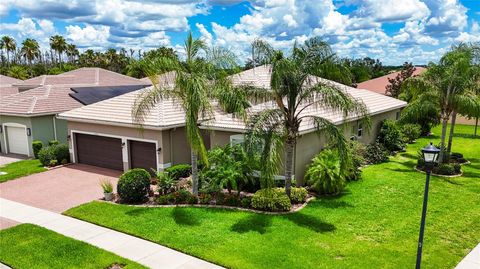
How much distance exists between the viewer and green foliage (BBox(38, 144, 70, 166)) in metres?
19.8

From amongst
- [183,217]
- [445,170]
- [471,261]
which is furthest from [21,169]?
[445,170]

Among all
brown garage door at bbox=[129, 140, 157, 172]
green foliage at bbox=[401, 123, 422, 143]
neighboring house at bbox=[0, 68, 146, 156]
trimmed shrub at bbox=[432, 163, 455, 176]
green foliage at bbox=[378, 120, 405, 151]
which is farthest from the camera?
green foliage at bbox=[401, 123, 422, 143]

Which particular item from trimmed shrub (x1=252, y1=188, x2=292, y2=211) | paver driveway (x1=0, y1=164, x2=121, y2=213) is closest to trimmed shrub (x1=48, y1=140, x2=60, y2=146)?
paver driveway (x1=0, y1=164, x2=121, y2=213)

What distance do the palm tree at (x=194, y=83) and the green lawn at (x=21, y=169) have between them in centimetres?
966

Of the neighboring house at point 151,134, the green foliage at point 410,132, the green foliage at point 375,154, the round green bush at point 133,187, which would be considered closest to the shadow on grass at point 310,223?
the neighboring house at point 151,134

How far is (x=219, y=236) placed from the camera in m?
10.7

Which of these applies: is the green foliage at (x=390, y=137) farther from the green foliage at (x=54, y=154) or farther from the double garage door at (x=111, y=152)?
the green foliage at (x=54, y=154)

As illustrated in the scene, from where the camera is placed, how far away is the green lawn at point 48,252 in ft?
30.4

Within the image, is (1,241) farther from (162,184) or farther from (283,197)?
(283,197)

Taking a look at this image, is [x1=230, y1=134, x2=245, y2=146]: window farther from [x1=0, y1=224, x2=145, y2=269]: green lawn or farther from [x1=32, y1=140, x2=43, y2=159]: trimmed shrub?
[x1=32, y1=140, x2=43, y2=159]: trimmed shrub

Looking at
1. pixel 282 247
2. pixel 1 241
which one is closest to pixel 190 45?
pixel 282 247

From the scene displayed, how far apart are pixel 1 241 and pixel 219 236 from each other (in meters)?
6.43

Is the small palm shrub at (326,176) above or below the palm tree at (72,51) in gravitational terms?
below

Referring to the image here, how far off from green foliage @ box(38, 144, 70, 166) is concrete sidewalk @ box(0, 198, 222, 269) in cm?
609
